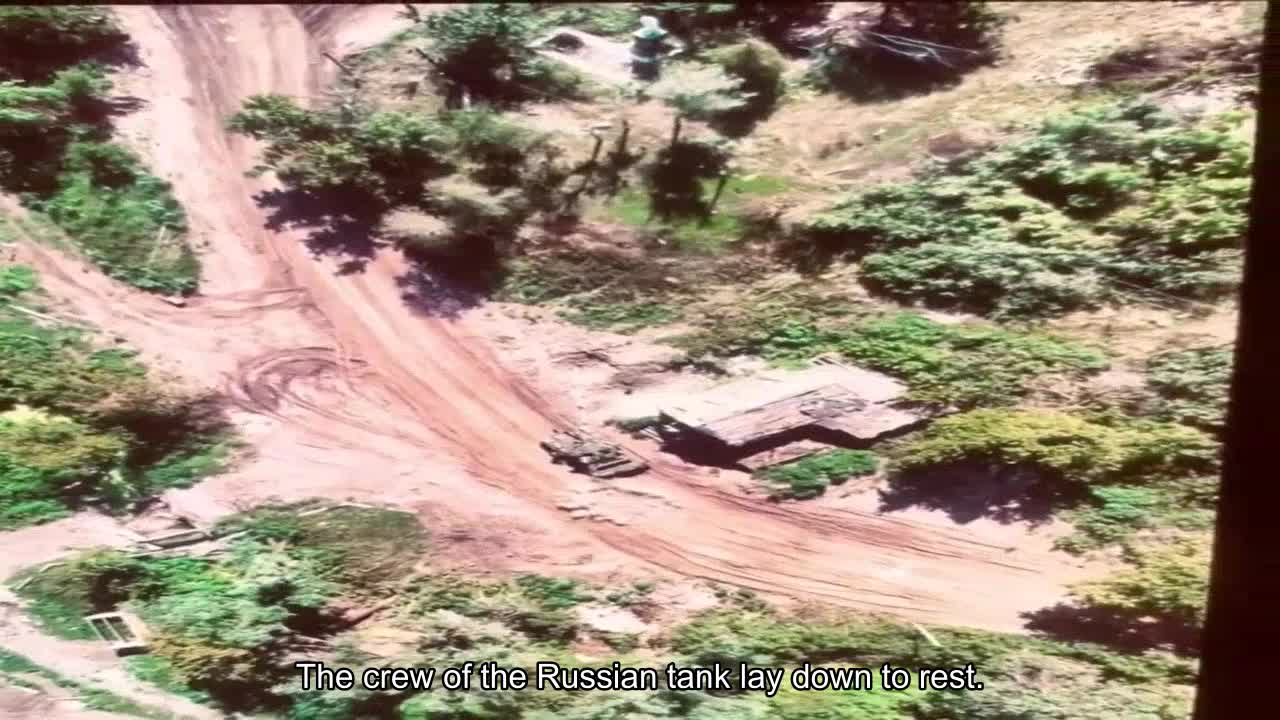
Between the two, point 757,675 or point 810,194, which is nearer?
point 757,675

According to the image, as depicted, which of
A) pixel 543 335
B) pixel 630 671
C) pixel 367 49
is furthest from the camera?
pixel 367 49

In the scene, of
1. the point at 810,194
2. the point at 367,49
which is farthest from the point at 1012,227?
the point at 367,49

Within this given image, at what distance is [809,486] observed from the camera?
4.74 feet

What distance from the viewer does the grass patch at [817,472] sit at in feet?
4.74

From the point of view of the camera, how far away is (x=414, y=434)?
1459mm

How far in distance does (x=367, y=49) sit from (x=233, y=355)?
20.3 inches

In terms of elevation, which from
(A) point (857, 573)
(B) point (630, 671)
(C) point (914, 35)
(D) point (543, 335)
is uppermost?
(C) point (914, 35)

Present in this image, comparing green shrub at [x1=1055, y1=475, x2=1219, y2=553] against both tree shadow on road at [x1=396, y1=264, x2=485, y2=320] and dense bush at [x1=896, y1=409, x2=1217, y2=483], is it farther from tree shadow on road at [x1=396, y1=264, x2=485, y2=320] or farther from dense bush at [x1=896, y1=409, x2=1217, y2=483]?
tree shadow on road at [x1=396, y1=264, x2=485, y2=320]

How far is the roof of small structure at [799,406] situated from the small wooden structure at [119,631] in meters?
0.75

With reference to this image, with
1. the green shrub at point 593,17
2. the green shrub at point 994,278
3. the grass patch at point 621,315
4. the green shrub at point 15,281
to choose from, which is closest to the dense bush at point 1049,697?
the green shrub at point 994,278

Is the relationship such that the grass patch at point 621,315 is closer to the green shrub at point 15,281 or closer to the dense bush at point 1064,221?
the dense bush at point 1064,221

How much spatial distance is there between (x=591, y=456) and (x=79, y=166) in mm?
847

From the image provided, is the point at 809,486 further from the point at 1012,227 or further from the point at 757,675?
the point at 1012,227

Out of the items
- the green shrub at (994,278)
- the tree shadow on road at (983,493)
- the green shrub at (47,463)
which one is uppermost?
the green shrub at (994,278)
